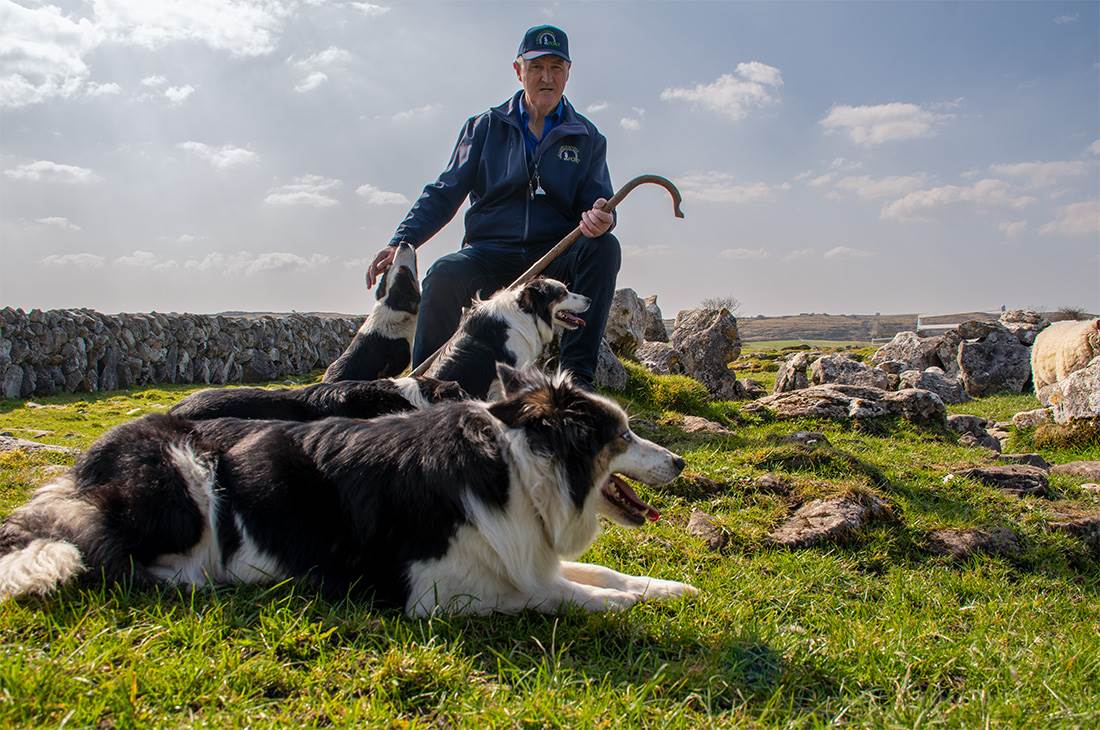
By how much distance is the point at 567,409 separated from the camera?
353cm

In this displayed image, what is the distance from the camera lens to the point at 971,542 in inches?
194

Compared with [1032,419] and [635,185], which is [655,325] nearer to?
[1032,419]

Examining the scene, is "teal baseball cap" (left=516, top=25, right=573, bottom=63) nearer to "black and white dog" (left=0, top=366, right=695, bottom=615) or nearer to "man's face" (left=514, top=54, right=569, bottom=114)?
"man's face" (left=514, top=54, right=569, bottom=114)

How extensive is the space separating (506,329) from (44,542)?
4.38m

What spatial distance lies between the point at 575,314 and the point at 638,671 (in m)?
4.72

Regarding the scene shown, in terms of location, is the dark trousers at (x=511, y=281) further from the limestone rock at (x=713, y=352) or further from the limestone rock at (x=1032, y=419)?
the limestone rock at (x=1032, y=419)

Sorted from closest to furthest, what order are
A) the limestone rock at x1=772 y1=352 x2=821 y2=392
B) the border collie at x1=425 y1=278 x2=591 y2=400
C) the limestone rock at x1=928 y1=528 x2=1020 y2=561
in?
the limestone rock at x1=928 y1=528 x2=1020 y2=561 → the border collie at x1=425 y1=278 x2=591 y2=400 → the limestone rock at x1=772 y1=352 x2=821 y2=392

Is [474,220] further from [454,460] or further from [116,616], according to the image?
[116,616]

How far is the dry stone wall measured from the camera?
56.6ft

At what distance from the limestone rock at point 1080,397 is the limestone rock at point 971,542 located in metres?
7.11

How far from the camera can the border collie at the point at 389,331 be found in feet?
27.0

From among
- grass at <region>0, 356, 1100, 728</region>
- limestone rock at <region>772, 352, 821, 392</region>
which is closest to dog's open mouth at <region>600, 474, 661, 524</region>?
grass at <region>0, 356, 1100, 728</region>

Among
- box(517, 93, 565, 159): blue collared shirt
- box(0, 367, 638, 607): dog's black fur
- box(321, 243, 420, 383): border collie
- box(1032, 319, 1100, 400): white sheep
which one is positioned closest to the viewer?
box(0, 367, 638, 607): dog's black fur

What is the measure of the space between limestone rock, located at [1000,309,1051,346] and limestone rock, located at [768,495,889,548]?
19.3 m
